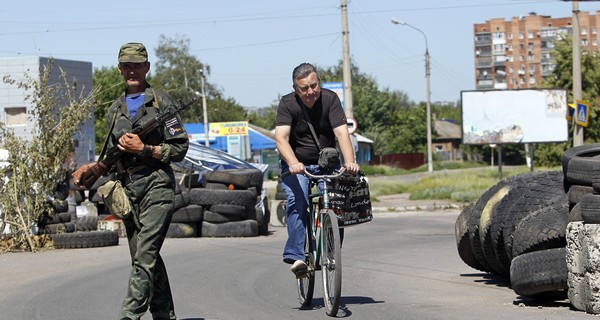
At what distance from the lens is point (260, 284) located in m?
10.5

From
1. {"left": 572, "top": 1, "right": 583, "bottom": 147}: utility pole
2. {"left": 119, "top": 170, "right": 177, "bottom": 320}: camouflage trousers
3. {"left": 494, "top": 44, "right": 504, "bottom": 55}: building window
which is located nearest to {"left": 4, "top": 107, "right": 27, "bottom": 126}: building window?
{"left": 572, "top": 1, "right": 583, "bottom": 147}: utility pole

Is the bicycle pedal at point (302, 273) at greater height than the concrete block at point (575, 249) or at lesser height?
lesser

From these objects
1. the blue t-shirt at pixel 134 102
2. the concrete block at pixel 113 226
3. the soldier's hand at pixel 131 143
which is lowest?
the concrete block at pixel 113 226

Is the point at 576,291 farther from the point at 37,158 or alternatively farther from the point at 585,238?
the point at 37,158

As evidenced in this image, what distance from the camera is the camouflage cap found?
23.1ft

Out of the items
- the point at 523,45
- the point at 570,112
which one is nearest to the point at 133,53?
the point at 570,112

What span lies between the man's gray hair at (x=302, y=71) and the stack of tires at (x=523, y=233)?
2.18 m

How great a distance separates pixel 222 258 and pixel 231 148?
56.0 metres

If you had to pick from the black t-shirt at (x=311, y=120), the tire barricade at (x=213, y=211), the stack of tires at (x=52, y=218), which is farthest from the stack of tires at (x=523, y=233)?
the tire barricade at (x=213, y=211)

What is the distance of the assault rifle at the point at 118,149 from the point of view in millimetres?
7012

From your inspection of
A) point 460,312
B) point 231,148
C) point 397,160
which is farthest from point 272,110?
point 460,312

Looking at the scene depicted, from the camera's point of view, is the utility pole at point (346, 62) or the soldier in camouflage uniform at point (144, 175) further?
the utility pole at point (346, 62)

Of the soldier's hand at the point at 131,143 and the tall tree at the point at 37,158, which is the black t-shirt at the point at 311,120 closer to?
the soldier's hand at the point at 131,143

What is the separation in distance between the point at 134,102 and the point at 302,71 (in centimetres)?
165
